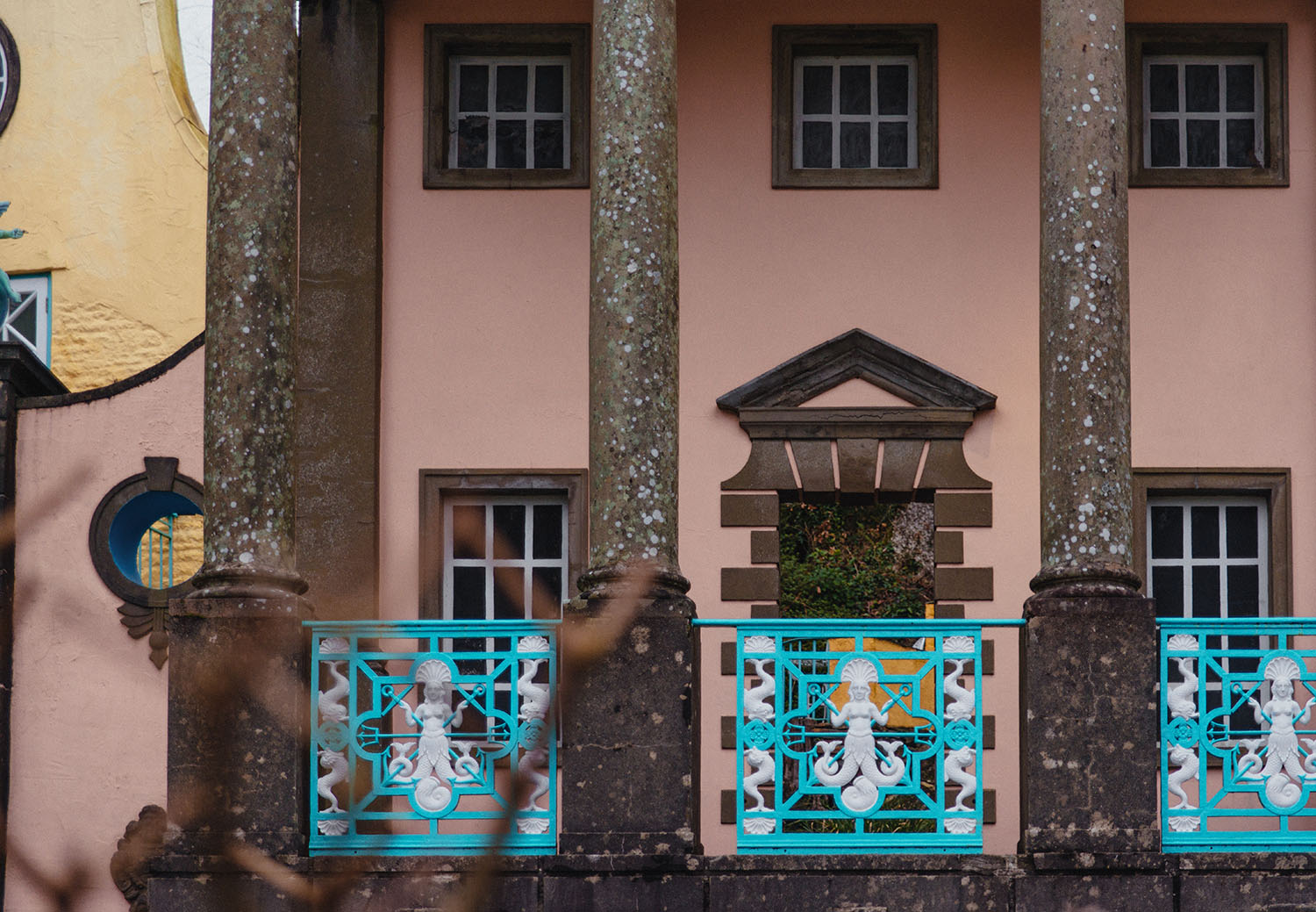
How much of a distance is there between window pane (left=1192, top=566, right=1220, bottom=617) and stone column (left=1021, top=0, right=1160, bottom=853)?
3547mm

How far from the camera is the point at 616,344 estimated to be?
10070 mm

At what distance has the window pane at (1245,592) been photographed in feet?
43.3

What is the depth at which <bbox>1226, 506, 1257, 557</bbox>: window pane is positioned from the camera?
43.6 feet

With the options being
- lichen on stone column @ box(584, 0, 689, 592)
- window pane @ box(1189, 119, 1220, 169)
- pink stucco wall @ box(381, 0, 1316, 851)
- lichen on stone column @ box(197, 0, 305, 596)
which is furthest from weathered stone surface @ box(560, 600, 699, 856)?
window pane @ box(1189, 119, 1220, 169)

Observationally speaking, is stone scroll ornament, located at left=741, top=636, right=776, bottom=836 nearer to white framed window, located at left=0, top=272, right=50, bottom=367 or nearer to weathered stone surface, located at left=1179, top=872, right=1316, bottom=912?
weathered stone surface, located at left=1179, top=872, right=1316, bottom=912

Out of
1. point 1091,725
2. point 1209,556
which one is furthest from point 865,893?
point 1209,556

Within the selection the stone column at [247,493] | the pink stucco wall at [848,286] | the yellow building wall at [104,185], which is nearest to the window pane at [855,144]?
the pink stucco wall at [848,286]

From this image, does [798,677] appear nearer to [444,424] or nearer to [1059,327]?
[1059,327]

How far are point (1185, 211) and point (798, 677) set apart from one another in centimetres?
557

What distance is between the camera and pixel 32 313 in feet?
59.5

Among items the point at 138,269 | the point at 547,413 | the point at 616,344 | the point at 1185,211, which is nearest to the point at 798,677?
the point at 616,344

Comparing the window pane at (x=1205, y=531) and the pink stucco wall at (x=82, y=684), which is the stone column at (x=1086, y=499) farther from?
the pink stucco wall at (x=82, y=684)

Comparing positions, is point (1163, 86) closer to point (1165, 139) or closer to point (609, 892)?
point (1165, 139)

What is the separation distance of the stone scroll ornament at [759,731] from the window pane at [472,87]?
5556 millimetres
